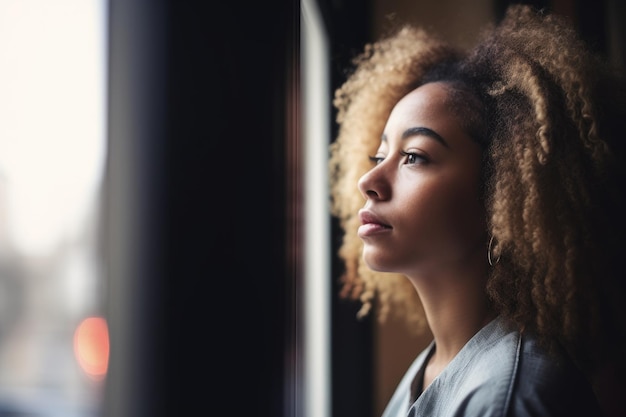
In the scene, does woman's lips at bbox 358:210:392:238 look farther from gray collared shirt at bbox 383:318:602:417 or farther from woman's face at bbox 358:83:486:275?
gray collared shirt at bbox 383:318:602:417

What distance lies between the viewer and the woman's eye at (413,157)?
0.72m

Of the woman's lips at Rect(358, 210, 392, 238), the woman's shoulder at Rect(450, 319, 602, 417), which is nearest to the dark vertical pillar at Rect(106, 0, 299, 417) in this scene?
the woman's lips at Rect(358, 210, 392, 238)

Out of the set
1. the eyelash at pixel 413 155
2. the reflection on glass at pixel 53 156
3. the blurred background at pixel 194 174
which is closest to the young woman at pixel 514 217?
the eyelash at pixel 413 155

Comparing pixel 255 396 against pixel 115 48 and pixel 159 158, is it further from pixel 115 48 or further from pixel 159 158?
pixel 115 48

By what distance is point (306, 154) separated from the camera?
831mm

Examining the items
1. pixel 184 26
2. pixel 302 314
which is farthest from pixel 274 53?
pixel 302 314

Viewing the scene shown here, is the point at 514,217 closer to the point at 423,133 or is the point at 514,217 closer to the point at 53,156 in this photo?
the point at 423,133

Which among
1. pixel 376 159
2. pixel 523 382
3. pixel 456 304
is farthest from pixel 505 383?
pixel 376 159

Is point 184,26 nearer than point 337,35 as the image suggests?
Yes

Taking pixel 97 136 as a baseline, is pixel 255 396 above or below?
below

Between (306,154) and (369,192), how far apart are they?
129mm

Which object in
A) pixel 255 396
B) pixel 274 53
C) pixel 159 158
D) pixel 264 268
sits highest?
pixel 274 53

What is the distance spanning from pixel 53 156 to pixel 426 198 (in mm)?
524

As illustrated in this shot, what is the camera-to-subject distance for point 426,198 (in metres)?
0.71
